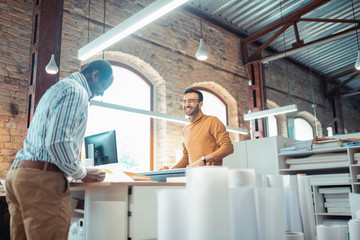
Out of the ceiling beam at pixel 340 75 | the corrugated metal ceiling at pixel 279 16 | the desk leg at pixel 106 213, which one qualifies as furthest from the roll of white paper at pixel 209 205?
the ceiling beam at pixel 340 75

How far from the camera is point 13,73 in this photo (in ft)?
15.6

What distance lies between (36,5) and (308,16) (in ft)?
21.0

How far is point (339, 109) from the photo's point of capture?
1214cm

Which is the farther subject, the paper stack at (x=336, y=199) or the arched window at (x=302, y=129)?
the arched window at (x=302, y=129)

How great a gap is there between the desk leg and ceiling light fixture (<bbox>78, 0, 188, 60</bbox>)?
1.75 m

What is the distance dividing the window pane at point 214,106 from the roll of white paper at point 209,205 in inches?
273

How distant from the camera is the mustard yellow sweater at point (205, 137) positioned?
2848 millimetres

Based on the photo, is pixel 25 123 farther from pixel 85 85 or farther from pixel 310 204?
pixel 310 204

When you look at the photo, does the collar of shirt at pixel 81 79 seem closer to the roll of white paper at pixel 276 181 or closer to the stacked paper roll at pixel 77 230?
the stacked paper roll at pixel 77 230

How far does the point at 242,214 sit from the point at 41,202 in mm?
1061

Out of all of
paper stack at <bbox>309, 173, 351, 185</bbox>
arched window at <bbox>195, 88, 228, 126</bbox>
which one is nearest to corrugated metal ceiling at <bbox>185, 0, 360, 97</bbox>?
arched window at <bbox>195, 88, 228, 126</bbox>

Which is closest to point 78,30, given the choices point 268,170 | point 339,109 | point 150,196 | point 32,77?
point 32,77

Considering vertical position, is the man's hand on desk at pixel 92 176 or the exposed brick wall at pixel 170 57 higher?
the exposed brick wall at pixel 170 57

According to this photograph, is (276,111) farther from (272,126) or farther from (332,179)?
(272,126)
